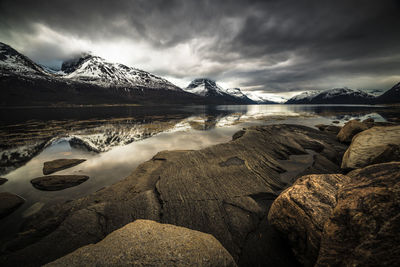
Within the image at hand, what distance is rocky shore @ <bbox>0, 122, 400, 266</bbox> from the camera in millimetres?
2842

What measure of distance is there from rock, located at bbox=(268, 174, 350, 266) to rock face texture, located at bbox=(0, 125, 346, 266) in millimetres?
748

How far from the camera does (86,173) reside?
397 inches

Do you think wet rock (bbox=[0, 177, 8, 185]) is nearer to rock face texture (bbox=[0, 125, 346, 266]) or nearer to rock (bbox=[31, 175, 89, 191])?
rock (bbox=[31, 175, 89, 191])

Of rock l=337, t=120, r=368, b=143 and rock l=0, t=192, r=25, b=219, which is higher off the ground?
rock l=337, t=120, r=368, b=143

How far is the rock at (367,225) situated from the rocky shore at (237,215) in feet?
0.05

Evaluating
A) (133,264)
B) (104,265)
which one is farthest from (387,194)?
(104,265)

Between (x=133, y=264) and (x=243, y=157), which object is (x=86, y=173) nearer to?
(x=133, y=264)

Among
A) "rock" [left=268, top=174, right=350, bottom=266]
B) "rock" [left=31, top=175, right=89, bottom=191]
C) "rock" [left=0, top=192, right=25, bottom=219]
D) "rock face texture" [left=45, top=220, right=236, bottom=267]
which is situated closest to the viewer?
"rock face texture" [left=45, top=220, right=236, bottom=267]

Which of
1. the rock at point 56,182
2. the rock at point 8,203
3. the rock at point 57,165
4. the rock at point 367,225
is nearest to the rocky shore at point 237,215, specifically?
the rock at point 367,225

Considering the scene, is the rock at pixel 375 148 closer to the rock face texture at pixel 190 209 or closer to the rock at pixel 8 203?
the rock face texture at pixel 190 209

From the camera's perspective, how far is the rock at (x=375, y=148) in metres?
7.72

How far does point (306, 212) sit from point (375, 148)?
822 cm

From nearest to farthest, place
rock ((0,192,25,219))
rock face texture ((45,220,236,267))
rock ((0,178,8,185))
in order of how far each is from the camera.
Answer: rock face texture ((45,220,236,267)) → rock ((0,192,25,219)) → rock ((0,178,8,185))

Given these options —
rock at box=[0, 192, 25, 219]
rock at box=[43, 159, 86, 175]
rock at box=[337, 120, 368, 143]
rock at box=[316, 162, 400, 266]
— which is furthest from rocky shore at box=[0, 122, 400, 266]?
rock at box=[337, 120, 368, 143]
